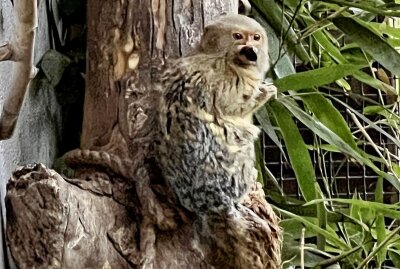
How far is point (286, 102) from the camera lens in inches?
58.1

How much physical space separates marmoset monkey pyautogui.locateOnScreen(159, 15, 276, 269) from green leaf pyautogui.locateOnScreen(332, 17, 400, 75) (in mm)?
396

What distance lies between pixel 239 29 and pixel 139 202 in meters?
0.25

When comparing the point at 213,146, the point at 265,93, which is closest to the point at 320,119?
the point at 265,93

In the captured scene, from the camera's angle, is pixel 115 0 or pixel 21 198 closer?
pixel 21 198

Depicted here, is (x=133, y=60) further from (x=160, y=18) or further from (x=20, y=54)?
(x=20, y=54)

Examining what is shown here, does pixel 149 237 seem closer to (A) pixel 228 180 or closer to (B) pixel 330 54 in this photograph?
(A) pixel 228 180

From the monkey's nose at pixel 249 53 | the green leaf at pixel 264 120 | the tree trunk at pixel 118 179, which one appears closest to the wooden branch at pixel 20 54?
the tree trunk at pixel 118 179

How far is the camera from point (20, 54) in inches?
31.7

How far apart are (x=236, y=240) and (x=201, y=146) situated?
11 centimetres

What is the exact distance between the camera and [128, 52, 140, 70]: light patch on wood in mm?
1125

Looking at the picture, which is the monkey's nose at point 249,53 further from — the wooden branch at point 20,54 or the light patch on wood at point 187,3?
the wooden branch at point 20,54

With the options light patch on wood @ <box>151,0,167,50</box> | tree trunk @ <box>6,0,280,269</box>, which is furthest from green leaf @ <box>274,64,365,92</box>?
light patch on wood @ <box>151,0,167,50</box>

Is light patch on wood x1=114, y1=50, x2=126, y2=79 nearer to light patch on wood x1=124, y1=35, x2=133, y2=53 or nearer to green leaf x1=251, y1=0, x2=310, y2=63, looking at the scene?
light patch on wood x1=124, y1=35, x2=133, y2=53

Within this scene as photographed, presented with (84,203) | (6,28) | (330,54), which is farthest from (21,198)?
(330,54)
